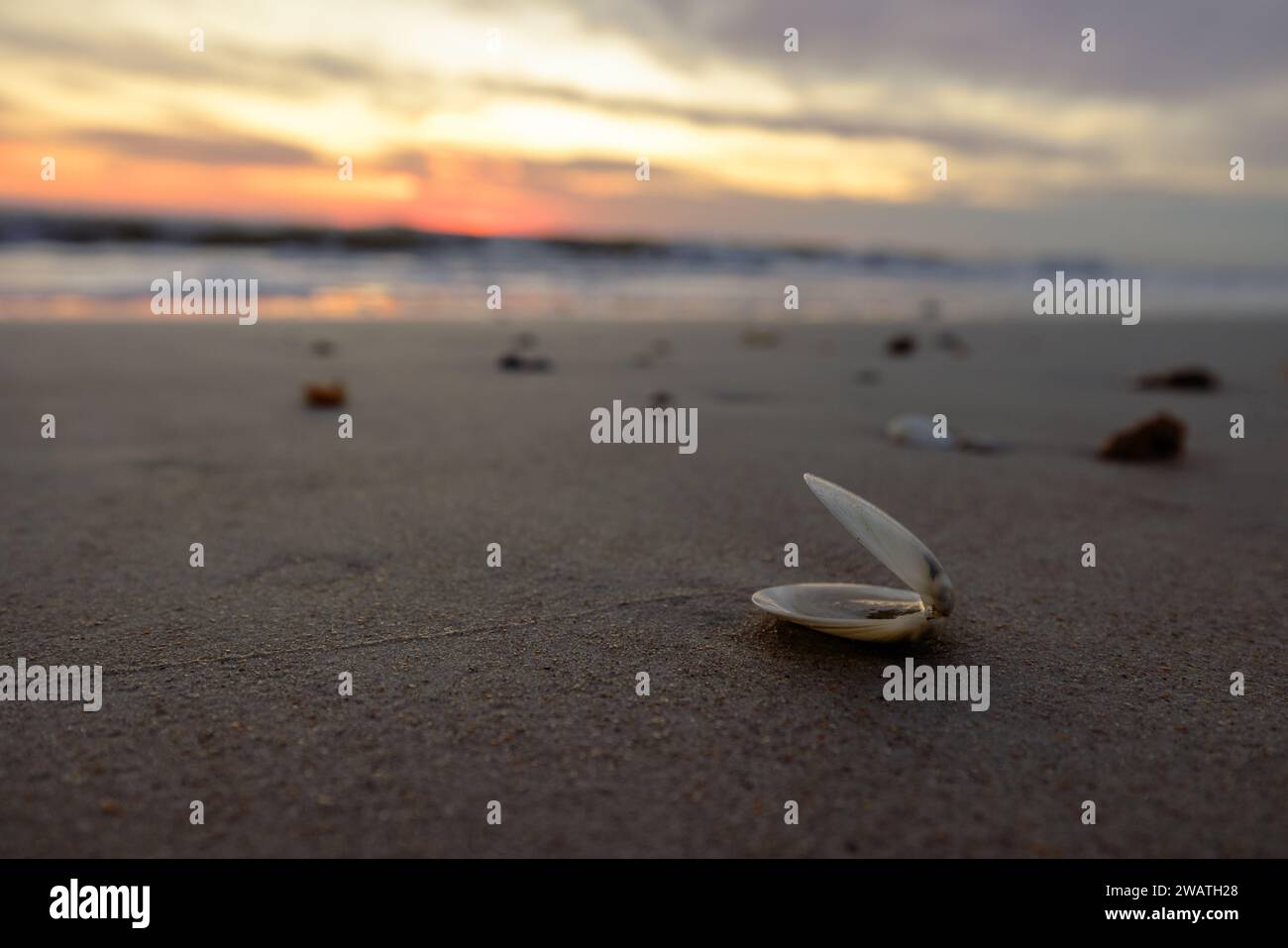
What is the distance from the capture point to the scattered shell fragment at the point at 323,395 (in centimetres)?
407

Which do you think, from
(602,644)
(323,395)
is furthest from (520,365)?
(602,644)

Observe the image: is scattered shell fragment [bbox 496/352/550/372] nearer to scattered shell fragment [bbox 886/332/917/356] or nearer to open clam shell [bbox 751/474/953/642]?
scattered shell fragment [bbox 886/332/917/356]

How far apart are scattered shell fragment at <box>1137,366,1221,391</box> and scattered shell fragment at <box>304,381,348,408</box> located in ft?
15.3

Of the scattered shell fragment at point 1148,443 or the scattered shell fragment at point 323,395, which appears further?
the scattered shell fragment at point 323,395

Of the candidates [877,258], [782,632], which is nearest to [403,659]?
[782,632]

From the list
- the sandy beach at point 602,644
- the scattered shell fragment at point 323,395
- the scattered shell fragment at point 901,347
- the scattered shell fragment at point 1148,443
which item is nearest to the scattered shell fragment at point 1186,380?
the sandy beach at point 602,644

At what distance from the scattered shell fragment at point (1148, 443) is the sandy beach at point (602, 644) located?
99mm

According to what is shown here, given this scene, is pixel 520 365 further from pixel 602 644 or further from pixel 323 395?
pixel 602 644

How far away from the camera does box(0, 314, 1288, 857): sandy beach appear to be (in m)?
1.21

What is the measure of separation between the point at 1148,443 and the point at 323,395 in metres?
3.47

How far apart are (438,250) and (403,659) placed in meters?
20.3

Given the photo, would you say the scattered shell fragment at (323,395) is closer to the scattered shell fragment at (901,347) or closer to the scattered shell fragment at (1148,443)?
the scattered shell fragment at (1148,443)
